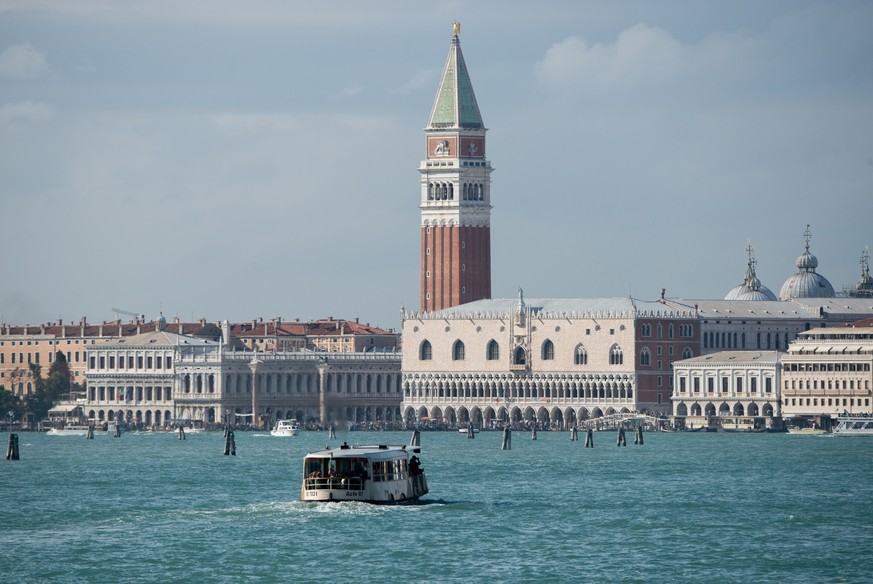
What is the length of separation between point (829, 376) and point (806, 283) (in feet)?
98.5

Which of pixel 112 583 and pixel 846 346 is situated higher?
pixel 846 346

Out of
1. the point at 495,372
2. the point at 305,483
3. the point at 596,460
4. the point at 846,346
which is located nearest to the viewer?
the point at 305,483

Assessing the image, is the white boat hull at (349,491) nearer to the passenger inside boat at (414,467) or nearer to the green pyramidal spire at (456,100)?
the passenger inside boat at (414,467)

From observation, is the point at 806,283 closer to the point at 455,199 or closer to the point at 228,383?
the point at 455,199

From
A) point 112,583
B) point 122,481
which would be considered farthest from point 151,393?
point 112,583

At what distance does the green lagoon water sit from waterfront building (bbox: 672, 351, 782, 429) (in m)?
45.0

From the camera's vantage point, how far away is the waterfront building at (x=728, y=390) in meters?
144

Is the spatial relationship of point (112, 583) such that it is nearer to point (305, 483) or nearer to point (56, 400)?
point (305, 483)

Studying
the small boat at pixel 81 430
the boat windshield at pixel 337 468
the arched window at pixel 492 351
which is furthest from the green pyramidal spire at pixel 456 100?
the boat windshield at pixel 337 468

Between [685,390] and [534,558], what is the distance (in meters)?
91.5

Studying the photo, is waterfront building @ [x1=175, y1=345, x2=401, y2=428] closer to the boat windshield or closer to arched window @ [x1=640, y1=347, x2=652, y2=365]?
arched window @ [x1=640, y1=347, x2=652, y2=365]

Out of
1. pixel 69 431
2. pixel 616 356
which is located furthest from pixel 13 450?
pixel 616 356

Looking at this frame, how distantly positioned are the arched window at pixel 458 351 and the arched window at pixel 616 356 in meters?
11.6

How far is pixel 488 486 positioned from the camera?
3147 inches
